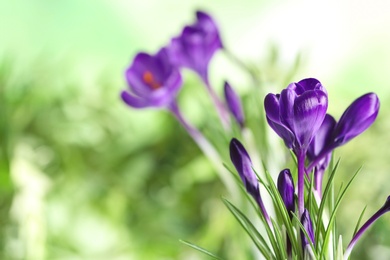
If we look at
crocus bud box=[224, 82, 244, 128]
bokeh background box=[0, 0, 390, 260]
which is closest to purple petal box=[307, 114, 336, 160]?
crocus bud box=[224, 82, 244, 128]

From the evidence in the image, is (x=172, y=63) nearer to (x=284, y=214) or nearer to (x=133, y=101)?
(x=133, y=101)

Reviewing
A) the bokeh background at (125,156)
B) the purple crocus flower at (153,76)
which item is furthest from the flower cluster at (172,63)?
the bokeh background at (125,156)

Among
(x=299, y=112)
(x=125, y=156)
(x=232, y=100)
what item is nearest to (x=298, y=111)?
(x=299, y=112)

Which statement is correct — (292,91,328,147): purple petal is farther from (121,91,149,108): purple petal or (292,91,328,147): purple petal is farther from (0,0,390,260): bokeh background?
(0,0,390,260): bokeh background

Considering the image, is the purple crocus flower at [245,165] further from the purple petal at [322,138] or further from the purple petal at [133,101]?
the purple petal at [133,101]

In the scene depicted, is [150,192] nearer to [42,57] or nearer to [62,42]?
[42,57]

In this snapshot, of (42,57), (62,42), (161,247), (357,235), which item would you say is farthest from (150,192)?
(357,235)

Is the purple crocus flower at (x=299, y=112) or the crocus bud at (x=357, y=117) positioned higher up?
the crocus bud at (x=357, y=117)
